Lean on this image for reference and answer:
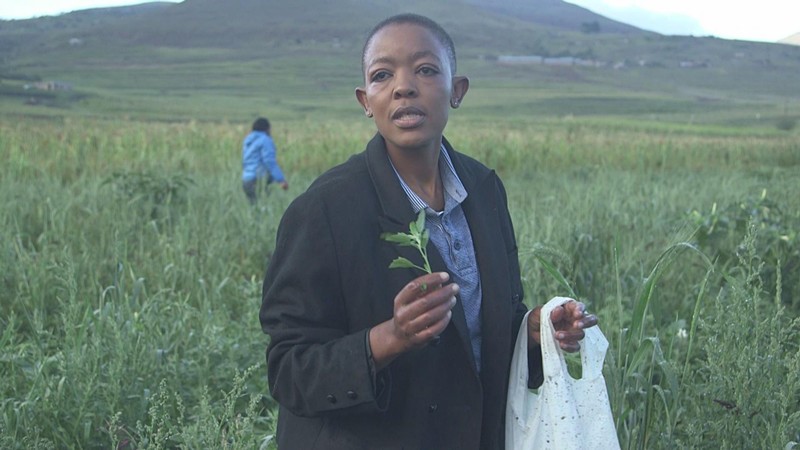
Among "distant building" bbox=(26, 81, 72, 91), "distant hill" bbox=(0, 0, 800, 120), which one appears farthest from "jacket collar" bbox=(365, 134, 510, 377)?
"distant hill" bbox=(0, 0, 800, 120)

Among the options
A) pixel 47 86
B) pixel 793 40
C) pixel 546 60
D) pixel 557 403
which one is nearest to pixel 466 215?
pixel 557 403

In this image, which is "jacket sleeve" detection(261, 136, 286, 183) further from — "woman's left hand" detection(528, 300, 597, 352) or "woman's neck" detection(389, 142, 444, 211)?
"woman's left hand" detection(528, 300, 597, 352)

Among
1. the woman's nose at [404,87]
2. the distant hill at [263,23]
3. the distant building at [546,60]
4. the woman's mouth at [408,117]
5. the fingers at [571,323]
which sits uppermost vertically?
the woman's nose at [404,87]

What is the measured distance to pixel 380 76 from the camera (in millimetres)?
1918

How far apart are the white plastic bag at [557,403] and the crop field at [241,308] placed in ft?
1.12

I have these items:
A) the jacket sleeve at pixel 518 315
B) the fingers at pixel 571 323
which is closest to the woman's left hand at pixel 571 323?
the fingers at pixel 571 323

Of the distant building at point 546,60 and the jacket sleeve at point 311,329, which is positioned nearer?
the jacket sleeve at point 311,329

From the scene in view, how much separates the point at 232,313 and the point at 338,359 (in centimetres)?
348

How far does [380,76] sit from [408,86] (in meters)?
0.08

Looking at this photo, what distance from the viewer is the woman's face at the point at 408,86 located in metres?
1.88

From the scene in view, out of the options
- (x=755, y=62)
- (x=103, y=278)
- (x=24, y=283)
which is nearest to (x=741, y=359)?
(x=24, y=283)

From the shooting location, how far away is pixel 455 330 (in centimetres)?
180

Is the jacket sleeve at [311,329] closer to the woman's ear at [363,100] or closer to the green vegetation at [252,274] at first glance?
the woman's ear at [363,100]

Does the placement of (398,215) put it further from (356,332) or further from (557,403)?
(557,403)
